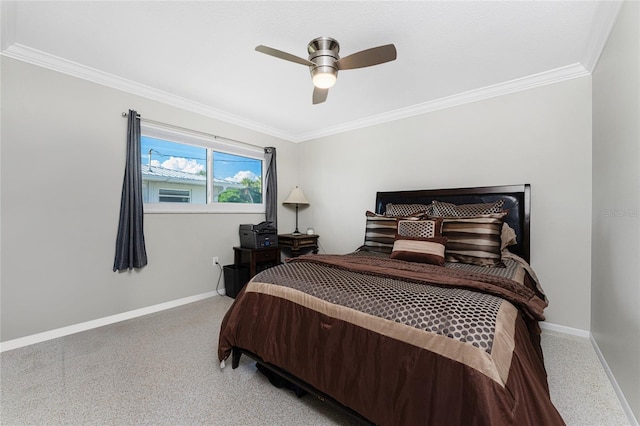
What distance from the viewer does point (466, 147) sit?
3.02m

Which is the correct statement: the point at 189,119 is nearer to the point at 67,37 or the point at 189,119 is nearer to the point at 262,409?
the point at 67,37

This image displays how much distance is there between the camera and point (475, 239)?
2295mm

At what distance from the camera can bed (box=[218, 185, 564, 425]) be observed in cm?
99

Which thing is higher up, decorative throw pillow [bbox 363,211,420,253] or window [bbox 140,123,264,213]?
window [bbox 140,123,264,213]

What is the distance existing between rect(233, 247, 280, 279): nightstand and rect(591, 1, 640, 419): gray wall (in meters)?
3.22

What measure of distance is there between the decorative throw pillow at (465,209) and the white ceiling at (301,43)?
1.19 m

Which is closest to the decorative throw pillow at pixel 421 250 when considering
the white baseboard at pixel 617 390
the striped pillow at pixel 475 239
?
the striped pillow at pixel 475 239

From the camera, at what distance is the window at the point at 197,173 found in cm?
311

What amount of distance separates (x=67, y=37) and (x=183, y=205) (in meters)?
1.79

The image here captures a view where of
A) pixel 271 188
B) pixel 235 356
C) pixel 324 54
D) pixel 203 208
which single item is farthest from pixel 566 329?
pixel 203 208

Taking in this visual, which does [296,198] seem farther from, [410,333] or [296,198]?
[410,333]

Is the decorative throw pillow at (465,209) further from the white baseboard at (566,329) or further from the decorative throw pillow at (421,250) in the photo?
the white baseboard at (566,329)

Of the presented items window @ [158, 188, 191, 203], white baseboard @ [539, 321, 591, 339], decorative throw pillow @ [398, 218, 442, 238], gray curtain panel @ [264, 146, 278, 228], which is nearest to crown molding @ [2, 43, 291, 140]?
gray curtain panel @ [264, 146, 278, 228]

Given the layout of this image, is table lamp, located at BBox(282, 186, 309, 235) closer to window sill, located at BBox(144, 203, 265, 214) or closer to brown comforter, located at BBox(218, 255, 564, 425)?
window sill, located at BBox(144, 203, 265, 214)
